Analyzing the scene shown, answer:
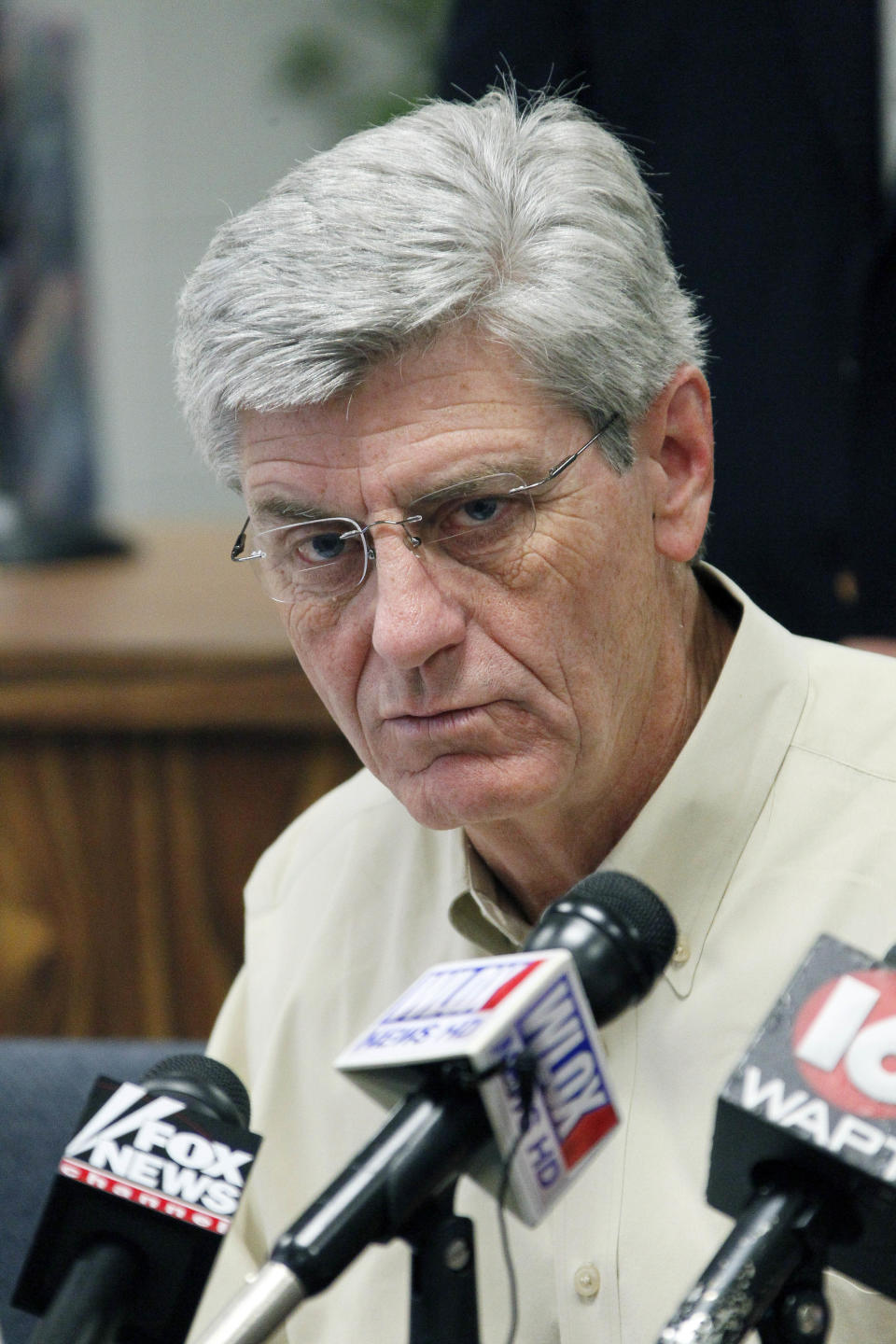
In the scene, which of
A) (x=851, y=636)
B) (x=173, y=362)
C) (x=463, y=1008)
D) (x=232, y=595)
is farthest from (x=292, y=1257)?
(x=232, y=595)

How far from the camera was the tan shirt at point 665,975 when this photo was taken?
1.30 metres

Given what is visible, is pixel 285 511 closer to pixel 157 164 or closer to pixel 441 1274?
pixel 441 1274

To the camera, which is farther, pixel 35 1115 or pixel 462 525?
pixel 35 1115

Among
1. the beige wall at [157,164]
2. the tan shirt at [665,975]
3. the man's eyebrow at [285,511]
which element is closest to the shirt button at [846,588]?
the tan shirt at [665,975]

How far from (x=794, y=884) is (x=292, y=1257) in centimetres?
70

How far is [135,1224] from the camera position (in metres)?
0.90

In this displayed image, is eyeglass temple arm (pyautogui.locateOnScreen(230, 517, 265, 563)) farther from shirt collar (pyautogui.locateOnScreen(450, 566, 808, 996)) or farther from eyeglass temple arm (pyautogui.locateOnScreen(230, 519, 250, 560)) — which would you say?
shirt collar (pyautogui.locateOnScreen(450, 566, 808, 996))

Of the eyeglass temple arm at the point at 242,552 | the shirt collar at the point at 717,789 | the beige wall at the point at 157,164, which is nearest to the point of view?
the shirt collar at the point at 717,789

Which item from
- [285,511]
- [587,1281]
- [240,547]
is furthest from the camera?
[240,547]

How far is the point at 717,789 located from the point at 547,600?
234 mm

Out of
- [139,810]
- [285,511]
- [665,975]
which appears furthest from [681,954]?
[139,810]

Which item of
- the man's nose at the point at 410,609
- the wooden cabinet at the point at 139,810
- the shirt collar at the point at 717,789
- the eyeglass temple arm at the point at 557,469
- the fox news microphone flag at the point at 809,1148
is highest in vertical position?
the eyeglass temple arm at the point at 557,469

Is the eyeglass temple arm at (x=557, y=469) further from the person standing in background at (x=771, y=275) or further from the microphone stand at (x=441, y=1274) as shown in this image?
the person standing in background at (x=771, y=275)

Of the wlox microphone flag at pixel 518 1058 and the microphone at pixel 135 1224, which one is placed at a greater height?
the wlox microphone flag at pixel 518 1058
